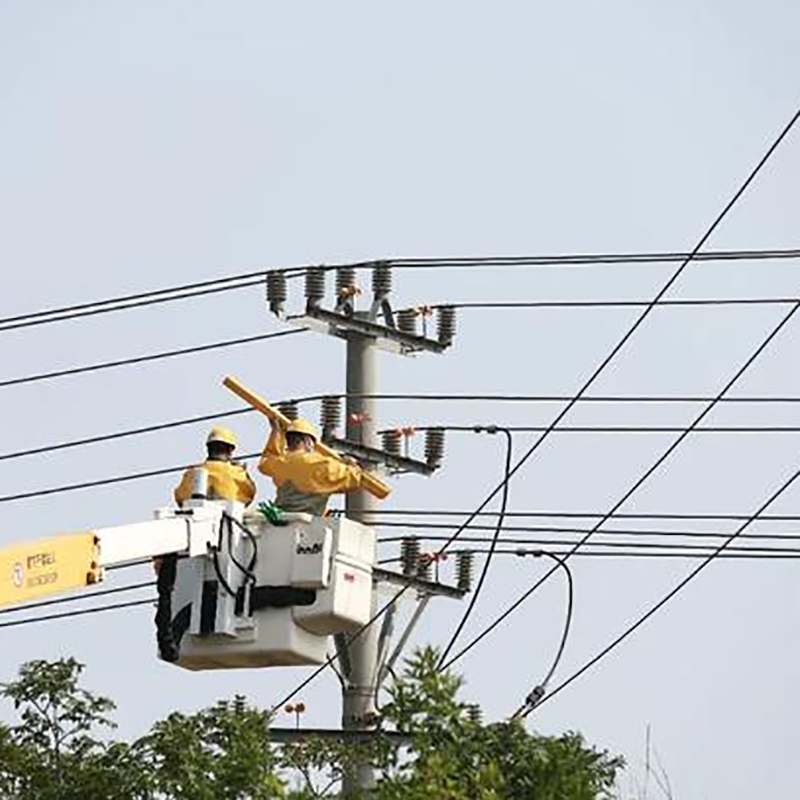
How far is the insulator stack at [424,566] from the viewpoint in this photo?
24266mm

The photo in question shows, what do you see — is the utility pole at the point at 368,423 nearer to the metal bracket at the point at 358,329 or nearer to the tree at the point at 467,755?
the metal bracket at the point at 358,329

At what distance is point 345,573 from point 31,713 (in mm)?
4878

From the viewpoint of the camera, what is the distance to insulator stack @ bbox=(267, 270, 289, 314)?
81.3ft

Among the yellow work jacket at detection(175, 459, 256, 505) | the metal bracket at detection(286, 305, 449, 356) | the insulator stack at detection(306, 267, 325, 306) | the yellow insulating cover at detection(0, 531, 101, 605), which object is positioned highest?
the insulator stack at detection(306, 267, 325, 306)

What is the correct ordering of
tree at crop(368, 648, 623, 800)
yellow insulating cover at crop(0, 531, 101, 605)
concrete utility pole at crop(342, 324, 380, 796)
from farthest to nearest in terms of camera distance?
concrete utility pole at crop(342, 324, 380, 796) < yellow insulating cover at crop(0, 531, 101, 605) < tree at crop(368, 648, 623, 800)

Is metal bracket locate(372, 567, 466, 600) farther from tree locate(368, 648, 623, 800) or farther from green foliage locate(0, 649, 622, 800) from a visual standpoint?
tree locate(368, 648, 623, 800)

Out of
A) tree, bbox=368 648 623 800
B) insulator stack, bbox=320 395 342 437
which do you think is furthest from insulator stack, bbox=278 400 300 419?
tree, bbox=368 648 623 800

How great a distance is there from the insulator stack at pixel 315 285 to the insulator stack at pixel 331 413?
Result: 2.67 ft

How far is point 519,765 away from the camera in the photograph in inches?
527

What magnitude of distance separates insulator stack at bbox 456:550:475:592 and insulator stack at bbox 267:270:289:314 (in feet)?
8.02

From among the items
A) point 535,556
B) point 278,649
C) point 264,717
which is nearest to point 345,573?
point 278,649

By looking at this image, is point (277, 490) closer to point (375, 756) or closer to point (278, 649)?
point (278, 649)

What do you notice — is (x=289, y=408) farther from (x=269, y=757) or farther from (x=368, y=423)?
(x=269, y=757)

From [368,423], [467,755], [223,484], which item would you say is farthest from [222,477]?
[467,755]
